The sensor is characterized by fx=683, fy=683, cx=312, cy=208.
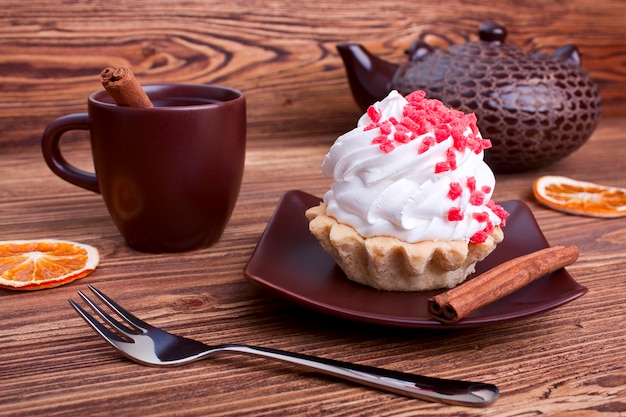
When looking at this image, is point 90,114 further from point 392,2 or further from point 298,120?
point 392,2

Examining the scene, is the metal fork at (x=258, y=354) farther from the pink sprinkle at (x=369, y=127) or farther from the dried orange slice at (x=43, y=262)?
the pink sprinkle at (x=369, y=127)

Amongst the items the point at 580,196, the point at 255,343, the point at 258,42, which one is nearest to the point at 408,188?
the point at 255,343

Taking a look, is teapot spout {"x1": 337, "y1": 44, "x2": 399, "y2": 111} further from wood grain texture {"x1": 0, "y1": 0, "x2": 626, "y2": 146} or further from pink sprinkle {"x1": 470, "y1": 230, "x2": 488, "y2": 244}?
pink sprinkle {"x1": 470, "y1": 230, "x2": 488, "y2": 244}

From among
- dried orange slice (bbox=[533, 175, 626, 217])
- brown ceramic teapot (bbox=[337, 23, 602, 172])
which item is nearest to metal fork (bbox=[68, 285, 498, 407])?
dried orange slice (bbox=[533, 175, 626, 217])

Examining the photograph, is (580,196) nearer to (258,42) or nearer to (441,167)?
(441,167)

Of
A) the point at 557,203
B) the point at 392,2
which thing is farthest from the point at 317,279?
the point at 392,2

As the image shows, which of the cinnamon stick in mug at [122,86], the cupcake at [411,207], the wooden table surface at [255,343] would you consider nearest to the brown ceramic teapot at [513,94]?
the wooden table surface at [255,343]
